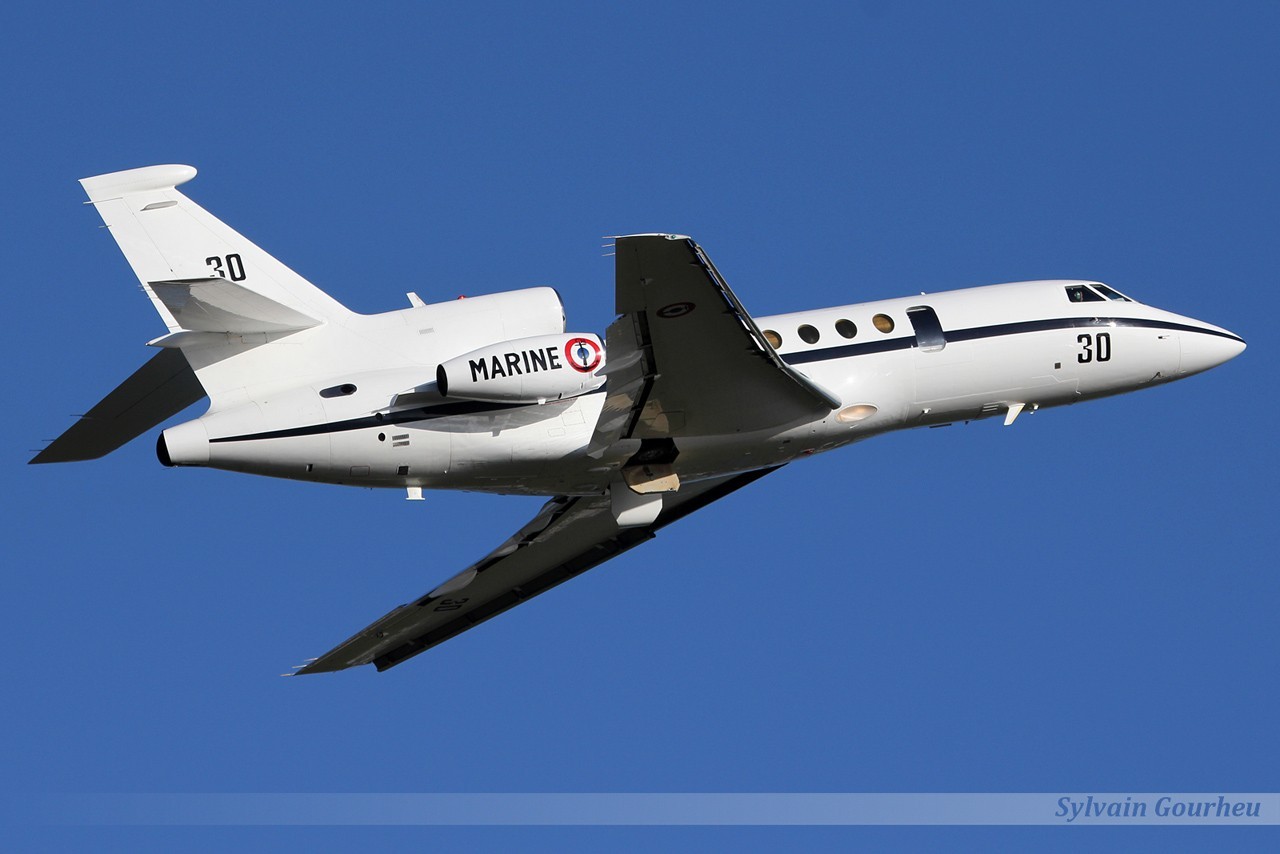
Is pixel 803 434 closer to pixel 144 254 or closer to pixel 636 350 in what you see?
pixel 636 350

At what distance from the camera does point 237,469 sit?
84.7 ft

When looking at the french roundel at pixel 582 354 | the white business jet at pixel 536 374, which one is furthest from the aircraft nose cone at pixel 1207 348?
the french roundel at pixel 582 354

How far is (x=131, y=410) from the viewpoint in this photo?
1077 inches

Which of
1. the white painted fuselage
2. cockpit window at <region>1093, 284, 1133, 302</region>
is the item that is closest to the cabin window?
the white painted fuselage

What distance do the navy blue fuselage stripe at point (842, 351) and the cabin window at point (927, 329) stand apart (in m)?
0.13

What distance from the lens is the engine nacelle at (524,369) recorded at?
1009 inches

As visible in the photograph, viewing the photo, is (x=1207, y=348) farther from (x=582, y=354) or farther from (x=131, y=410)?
(x=131, y=410)

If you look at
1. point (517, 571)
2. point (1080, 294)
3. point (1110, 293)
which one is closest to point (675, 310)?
point (1080, 294)

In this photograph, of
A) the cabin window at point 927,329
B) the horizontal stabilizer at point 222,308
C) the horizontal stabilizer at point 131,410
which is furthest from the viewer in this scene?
the cabin window at point 927,329

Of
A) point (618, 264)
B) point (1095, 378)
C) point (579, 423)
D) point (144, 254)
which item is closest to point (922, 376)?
point (1095, 378)

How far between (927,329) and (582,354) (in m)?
6.29

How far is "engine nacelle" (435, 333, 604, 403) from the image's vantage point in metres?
25.6

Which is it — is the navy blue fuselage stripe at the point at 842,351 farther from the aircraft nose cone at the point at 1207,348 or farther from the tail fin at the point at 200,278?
the tail fin at the point at 200,278

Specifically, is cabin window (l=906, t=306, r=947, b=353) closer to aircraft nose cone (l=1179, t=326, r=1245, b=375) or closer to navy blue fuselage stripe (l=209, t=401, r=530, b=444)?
aircraft nose cone (l=1179, t=326, r=1245, b=375)
